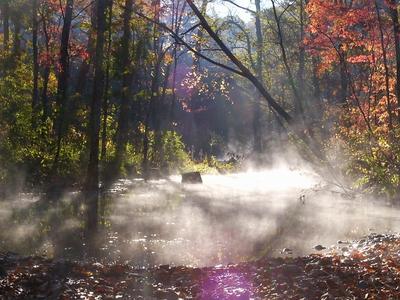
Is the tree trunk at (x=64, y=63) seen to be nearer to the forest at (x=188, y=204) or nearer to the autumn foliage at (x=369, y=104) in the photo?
the forest at (x=188, y=204)

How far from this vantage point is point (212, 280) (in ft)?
20.9

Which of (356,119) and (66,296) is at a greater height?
(356,119)

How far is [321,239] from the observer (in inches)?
384

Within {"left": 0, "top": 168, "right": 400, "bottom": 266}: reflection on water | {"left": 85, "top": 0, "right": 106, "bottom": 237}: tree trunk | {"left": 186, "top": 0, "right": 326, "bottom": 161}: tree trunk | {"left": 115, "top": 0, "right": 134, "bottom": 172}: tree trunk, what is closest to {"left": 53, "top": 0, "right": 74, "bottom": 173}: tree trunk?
{"left": 115, "top": 0, "right": 134, "bottom": 172}: tree trunk

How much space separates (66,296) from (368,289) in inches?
145

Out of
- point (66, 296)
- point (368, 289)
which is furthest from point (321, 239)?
point (66, 296)

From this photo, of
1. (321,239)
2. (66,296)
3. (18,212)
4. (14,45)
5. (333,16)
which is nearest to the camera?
(66,296)

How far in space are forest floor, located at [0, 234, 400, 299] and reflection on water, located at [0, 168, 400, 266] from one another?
3.84 feet

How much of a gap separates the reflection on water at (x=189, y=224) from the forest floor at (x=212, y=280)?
1.17 metres

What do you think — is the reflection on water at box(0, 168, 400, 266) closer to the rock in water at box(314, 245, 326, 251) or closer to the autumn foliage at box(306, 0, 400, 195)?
the rock in water at box(314, 245, 326, 251)

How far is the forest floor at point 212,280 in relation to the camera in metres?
5.66

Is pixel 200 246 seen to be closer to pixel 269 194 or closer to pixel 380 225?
pixel 380 225

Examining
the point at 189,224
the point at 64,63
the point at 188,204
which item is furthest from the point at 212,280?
the point at 64,63

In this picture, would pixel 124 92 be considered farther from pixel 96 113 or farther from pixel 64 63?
pixel 96 113
